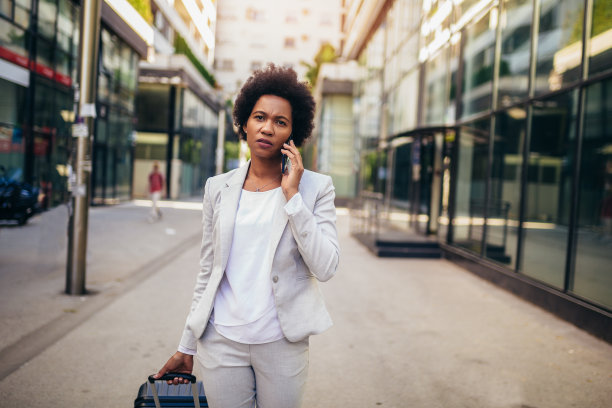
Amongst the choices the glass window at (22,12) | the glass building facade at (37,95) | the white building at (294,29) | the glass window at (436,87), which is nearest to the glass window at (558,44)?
the glass window at (436,87)

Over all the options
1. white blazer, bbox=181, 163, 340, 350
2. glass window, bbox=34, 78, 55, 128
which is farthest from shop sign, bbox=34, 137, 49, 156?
white blazer, bbox=181, 163, 340, 350

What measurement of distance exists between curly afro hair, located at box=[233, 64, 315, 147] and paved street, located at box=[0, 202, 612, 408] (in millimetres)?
2141

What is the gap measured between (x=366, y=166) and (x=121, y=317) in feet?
62.3

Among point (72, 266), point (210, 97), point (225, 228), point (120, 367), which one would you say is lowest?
point (120, 367)

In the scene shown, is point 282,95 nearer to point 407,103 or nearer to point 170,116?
point 407,103

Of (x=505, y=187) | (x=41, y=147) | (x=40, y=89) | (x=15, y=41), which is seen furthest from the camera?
(x=40, y=89)

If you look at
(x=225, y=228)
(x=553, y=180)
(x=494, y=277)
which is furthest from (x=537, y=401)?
(x=553, y=180)

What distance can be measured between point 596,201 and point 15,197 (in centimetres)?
977

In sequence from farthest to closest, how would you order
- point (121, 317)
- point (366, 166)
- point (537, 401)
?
point (366, 166)
point (121, 317)
point (537, 401)

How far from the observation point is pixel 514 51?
28.7ft

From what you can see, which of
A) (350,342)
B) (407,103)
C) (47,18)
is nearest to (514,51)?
(350,342)

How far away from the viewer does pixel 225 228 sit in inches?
74.7

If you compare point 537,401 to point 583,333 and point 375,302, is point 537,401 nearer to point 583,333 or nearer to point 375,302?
point 583,333

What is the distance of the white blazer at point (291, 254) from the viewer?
1.81 metres
